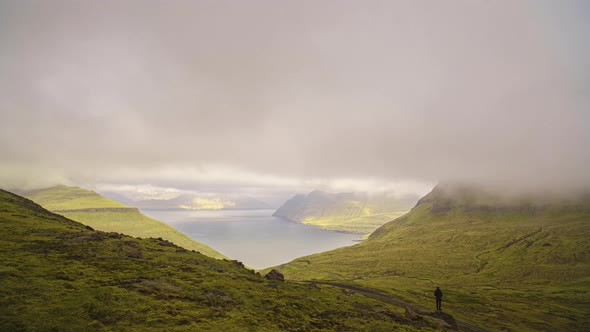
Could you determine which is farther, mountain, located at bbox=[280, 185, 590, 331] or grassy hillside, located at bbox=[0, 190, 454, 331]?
mountain, located at bbox=[280, 185, 590, 331]

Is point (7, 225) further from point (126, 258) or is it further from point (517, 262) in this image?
point (517, 262)

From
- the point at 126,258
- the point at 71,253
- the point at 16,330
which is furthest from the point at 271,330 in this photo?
the point at 71,253

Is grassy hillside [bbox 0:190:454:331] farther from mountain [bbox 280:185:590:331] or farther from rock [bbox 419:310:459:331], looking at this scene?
mountain [bbox 280:185:590:331]

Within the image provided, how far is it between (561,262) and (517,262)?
70.5 feet

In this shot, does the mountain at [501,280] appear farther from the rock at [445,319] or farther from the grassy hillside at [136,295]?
the grassy hillside at [136,295]

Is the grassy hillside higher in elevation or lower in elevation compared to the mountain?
higher

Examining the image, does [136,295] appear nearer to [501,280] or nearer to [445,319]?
[445,319]

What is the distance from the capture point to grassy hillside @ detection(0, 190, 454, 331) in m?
26.4

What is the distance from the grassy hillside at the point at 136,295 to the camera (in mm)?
Result: 26438

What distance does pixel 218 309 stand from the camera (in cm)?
3369

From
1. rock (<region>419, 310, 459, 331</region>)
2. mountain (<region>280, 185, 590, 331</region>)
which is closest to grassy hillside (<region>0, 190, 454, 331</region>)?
rock (<region>419, 310, 459, 331</region>)

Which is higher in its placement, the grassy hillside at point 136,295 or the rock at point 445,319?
the grassy hillside at point 136,295

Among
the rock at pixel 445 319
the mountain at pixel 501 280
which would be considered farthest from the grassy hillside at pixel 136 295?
the mountain at pixel 501 280

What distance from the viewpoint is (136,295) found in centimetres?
3238
